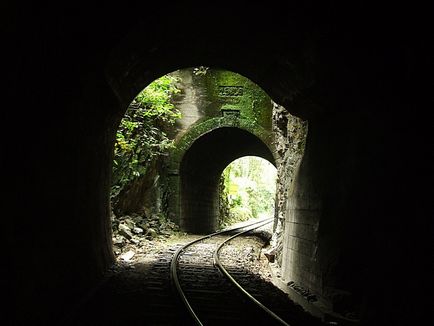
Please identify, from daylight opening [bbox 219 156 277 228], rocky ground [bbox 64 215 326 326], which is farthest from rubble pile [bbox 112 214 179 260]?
daylight opening [bbox 219 156 277 228]

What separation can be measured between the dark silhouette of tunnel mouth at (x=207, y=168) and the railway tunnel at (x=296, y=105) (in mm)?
9006

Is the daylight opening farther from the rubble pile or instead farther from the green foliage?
the green foliage

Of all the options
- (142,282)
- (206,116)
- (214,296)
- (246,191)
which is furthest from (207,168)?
(246,191)

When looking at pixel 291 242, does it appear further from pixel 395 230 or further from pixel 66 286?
pixel 66 286

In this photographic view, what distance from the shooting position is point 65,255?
5.27 metres

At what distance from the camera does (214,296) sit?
6125 mm

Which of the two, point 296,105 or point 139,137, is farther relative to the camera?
point 139,137

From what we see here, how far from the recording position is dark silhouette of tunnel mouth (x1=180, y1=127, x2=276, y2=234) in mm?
16656

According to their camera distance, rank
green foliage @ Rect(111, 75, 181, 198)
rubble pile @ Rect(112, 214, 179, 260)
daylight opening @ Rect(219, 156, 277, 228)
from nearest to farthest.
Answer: rubble pile @ Rect(112, 214, 179, 260), green foliage @ Rect(111, 75, 181, 198), daylight opening @ Rect(219, 156, 277, 228)

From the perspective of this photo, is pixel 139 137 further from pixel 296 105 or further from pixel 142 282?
pixel 142 282

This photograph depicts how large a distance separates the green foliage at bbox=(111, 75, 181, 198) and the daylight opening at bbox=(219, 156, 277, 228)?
420 inches

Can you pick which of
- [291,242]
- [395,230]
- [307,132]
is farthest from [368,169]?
[291,242]

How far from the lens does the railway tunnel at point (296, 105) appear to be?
3.98m

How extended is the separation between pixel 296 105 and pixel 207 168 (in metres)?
12.0
